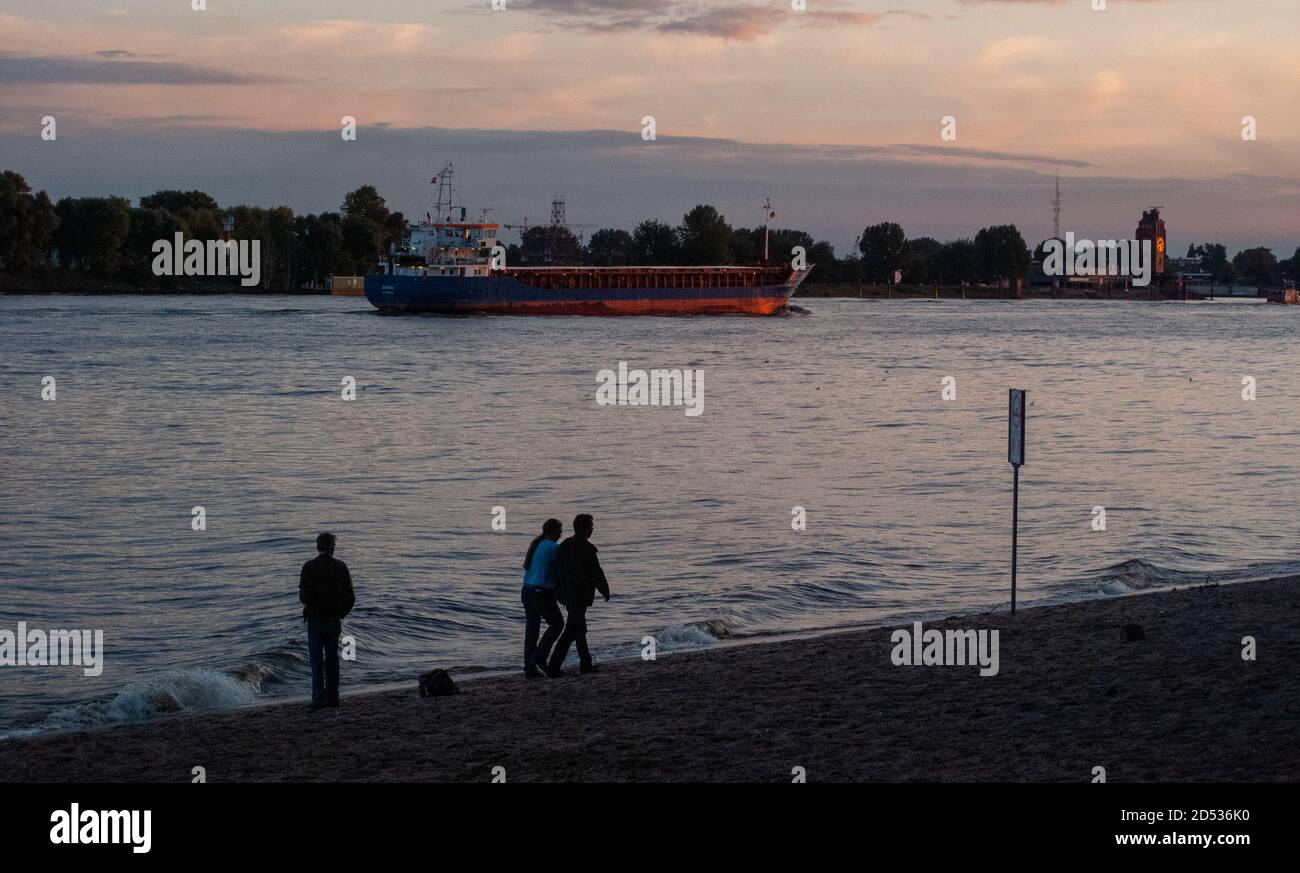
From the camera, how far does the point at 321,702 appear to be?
13.2 m

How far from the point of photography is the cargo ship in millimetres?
128375

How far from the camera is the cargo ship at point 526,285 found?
128 metres

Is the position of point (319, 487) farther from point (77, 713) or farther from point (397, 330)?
point (397, 330)

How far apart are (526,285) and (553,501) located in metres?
104

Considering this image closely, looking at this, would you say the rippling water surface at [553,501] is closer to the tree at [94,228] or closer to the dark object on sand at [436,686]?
the dark object on sand at [436,686]

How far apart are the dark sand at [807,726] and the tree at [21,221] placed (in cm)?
18422

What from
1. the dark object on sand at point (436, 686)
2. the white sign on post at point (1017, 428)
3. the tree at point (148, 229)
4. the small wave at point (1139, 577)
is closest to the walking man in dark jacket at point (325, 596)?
the dark object on sand at point (436, 686)

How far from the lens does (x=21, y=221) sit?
181750mm

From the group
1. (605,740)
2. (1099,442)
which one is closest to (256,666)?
(605,740)

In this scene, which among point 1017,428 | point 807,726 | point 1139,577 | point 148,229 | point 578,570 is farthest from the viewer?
point 148,229

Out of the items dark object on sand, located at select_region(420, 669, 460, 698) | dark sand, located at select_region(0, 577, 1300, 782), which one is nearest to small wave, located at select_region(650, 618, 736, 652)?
dark sand, located at select_region(0, 577, 1300, 782)

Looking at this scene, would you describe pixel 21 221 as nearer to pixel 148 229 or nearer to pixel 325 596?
pixel 148 229

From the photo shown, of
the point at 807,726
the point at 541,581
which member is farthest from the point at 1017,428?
the point at 807,726
